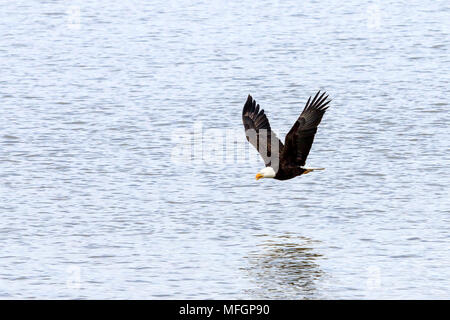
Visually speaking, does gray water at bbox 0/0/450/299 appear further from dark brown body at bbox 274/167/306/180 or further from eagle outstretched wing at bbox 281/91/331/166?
eagle outstretched wing at bbox 281/91/331/166

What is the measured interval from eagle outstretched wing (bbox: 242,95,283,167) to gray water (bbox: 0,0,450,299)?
3.79ft

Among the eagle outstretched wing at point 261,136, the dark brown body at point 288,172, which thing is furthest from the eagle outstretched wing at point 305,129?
the eagle outstretched wing at point 261,136

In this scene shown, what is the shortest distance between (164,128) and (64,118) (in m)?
2.85

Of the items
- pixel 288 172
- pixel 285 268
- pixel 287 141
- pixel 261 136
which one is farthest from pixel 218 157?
pixel 285 268

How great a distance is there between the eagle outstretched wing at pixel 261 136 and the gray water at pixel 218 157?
115 centimetres

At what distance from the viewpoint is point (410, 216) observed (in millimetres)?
21344

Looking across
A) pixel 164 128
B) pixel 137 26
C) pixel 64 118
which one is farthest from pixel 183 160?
pixel 137 26

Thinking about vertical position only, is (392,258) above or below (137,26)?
above

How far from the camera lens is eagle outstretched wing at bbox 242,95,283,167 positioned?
68.6 ft

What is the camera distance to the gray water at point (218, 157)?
18281mm

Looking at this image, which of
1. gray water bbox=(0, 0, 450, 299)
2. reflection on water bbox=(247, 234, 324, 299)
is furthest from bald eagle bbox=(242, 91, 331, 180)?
reflection on water bbox=(247, 234, 324, 299)

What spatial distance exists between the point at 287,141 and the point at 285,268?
2408 mm

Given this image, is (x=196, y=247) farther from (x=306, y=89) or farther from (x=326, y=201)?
(x=306, y=89)
